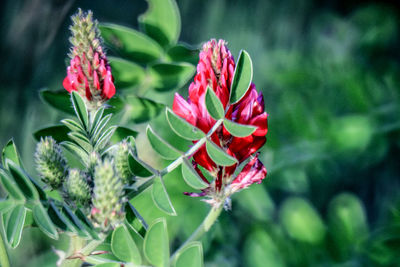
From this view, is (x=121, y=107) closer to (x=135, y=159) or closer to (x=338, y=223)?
(x=135, y=159)

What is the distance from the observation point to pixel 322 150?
0.84 meters

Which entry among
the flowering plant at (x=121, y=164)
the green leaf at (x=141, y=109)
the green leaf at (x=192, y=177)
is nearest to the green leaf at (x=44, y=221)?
the flowering plant at (x=121, y=164)

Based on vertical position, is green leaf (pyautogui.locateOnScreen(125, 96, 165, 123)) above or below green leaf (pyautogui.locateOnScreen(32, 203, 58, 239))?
above

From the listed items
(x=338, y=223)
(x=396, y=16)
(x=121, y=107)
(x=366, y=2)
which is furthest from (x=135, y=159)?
(x=366, y=2)

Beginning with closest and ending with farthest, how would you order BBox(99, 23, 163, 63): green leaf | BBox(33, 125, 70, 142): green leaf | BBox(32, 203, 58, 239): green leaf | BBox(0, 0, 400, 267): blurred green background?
BBox(32, 203, 58, 239): green leaf < BBox(33, 125, 70, 142): green leaf < BBox(99, 23, 163, 63): green leaf < BBox(0, 0, 400, 267): blurred green background

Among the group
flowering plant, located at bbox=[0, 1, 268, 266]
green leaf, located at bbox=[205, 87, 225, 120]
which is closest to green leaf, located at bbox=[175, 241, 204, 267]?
flowering plant, located at bbox=[0, 1, 268, 266]

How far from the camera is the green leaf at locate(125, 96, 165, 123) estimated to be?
567 millimetres

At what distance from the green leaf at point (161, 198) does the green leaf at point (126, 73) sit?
21 cm

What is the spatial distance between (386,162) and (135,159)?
0.93m

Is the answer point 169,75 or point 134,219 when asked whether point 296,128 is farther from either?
point 134,219

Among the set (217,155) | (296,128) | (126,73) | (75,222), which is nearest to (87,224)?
(75,222)

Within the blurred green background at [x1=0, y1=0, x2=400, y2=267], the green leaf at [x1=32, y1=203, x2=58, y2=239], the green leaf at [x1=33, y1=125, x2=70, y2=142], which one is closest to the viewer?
the green leaf at [x1=32, y1=203, x2=58, y2=239]

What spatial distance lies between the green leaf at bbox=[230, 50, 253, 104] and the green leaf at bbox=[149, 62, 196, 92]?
176 mm

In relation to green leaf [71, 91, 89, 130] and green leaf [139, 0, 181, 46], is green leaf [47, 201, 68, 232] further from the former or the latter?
green leaf [139, 0, 181, 46]
